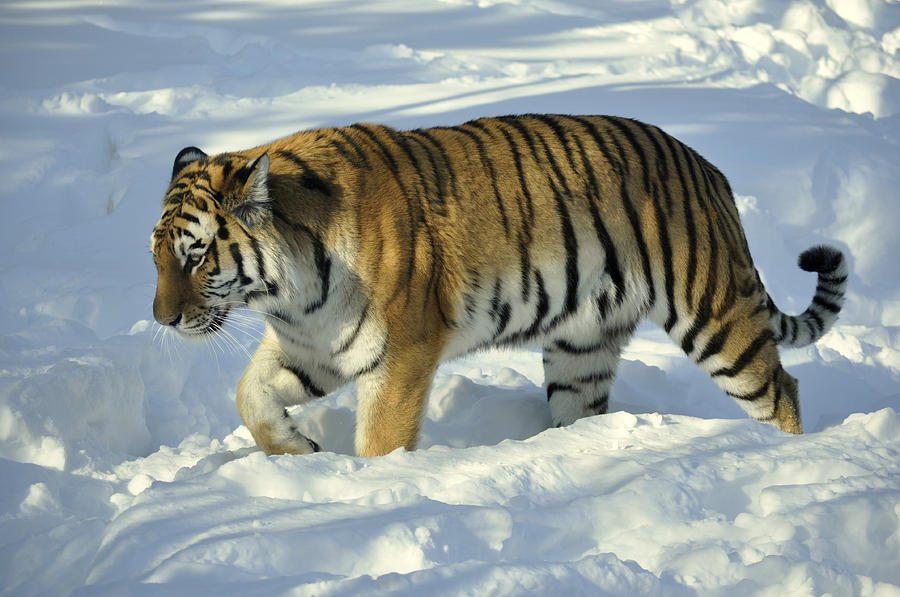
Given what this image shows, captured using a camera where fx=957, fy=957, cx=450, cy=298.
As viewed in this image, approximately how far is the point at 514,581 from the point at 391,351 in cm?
118

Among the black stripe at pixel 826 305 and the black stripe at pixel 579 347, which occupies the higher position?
the black stripe at pixel 826 305

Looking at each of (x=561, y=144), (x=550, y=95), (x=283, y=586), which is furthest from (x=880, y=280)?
(x=283, y=586)

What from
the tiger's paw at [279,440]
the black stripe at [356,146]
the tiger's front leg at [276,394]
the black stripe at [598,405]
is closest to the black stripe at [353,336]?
the tiger's front leg at [276,394]

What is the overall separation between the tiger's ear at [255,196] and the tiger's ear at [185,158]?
394mm

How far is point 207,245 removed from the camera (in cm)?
260

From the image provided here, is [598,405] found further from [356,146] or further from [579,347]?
[356,146]

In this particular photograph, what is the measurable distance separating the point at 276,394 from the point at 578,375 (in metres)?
1.07

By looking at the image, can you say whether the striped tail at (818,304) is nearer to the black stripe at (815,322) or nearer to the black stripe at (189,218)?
the black stripe at (815,322)

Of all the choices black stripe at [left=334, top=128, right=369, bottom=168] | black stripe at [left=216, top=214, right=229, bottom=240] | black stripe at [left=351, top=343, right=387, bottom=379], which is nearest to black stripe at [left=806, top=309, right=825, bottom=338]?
black stripe at [left=351, top=343, right=387, bottom=379]

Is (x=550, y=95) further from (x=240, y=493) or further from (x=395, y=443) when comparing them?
(x=240, y=493)

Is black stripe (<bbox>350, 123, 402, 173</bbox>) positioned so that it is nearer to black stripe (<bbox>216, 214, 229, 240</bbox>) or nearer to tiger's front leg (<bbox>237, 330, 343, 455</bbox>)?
black stripe (<bbox>216, 214, 229, 240</bbox>)

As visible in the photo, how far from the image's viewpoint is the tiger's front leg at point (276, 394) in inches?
116

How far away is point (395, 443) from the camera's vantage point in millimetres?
2799

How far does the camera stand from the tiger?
2.63 meters
